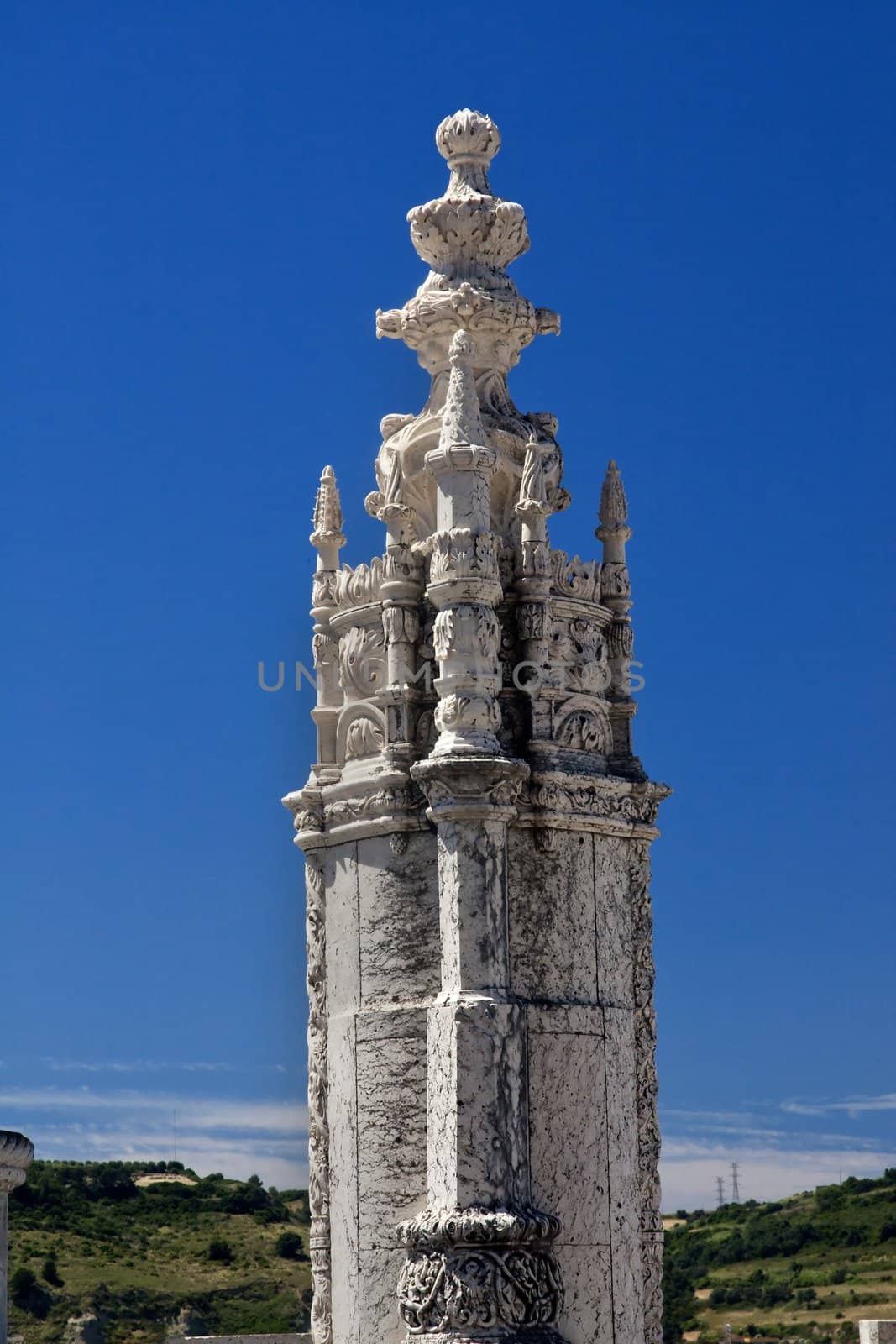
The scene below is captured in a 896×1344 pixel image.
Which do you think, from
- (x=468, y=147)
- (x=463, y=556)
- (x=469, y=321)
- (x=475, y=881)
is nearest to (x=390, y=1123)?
(x=475, y=881)

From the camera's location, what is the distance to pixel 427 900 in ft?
51.1

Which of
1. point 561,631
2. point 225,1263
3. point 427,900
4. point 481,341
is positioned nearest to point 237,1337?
point 427,900

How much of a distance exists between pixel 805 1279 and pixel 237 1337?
34792mm

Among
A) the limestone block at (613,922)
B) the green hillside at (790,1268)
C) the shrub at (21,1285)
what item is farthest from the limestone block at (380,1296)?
the shrub at (21,1285)

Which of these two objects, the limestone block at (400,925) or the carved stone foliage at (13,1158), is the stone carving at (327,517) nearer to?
the limestone block at (400,925)

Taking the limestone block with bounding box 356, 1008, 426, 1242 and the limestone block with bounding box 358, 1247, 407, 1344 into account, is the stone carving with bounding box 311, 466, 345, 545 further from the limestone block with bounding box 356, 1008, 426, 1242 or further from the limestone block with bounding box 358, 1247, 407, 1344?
the limestone block with bounding box 358, 1247, 407, 1344

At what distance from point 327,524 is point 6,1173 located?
652 cm

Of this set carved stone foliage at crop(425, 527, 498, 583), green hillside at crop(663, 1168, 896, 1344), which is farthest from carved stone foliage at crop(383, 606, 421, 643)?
green hillside at crop(663, 1168, 896, 1344)

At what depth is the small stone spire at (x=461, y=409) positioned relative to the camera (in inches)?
614

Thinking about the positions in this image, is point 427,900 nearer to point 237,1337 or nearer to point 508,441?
point 508,441

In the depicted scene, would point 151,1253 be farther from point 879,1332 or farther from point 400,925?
point 400,925

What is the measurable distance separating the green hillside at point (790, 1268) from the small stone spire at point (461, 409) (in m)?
29.6

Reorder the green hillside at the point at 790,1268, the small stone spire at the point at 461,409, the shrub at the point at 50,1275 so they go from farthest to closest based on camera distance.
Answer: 1. the green hillside at the point at 790,1268
2. the shrub at the point at 50,1275
3. the small stone spire at the point at 461,409

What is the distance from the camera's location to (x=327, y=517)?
55.6 ft
